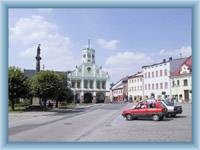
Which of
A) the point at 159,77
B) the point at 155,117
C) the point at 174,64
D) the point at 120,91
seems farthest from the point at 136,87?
the point at 155,117

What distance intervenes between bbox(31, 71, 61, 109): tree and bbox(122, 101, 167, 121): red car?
58.6 ft

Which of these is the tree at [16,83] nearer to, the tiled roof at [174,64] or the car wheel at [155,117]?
the car wheel at [155,117]

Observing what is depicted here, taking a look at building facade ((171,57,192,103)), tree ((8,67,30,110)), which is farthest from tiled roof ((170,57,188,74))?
tree ((8,67,30,110))

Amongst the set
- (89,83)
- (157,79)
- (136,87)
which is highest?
(157,79)

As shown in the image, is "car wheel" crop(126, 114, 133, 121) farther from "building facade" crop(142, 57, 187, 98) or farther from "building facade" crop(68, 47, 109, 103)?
"building facade" crop(68, 47, 109, 103)

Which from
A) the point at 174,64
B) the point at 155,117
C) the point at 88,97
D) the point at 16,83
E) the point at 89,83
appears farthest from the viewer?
the point at 89,83

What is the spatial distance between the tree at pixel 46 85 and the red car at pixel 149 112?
17863mm

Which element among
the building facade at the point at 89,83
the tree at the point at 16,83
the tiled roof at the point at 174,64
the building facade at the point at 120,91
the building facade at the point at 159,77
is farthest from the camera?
the building facade at the point at 120,91

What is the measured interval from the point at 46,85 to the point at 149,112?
64.9ft

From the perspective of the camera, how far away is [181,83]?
68250mm

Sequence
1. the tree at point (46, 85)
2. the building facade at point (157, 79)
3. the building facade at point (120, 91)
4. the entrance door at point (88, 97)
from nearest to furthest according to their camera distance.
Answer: the tree at point (46, 85) → the building facade at point (157, 79) → the entrance door at point (88, 97) → the building facade at point (120, 91)

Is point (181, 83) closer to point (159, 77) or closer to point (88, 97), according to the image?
point (159, 77)

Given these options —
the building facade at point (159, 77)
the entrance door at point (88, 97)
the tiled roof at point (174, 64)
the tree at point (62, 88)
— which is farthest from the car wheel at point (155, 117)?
the entrance door at point (88, 97)

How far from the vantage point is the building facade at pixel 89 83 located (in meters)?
91.8
